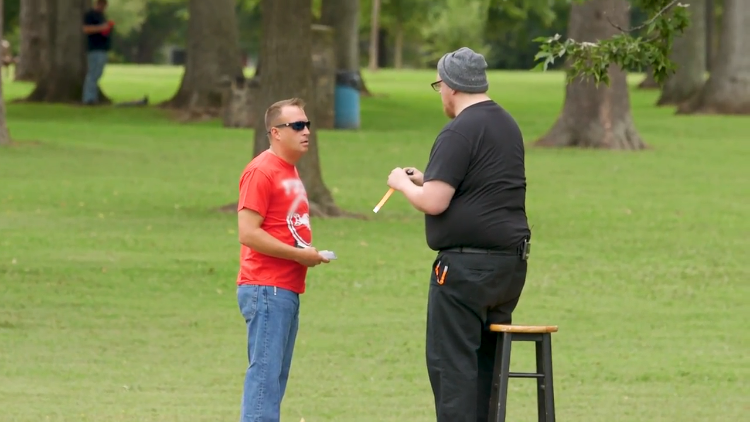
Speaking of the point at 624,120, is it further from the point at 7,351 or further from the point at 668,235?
the point at 7,351

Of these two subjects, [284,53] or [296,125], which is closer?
[296,125]

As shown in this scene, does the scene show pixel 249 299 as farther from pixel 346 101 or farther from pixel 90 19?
pixel 90 19

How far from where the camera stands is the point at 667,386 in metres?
8.95

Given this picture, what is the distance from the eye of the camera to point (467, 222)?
235 inches

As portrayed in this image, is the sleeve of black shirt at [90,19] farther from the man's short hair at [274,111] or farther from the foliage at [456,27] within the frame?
the foliage at [456,27]

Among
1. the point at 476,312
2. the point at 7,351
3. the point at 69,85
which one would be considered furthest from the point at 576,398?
the point at 69,85

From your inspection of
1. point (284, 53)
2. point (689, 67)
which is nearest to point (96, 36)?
point (689, 67)

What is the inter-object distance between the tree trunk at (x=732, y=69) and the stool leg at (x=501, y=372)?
27.2 m

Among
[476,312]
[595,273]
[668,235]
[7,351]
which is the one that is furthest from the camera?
[668,235]

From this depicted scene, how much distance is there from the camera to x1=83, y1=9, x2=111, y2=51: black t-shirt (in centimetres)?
3123

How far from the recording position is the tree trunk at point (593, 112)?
24891 mm

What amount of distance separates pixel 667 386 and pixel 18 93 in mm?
29610

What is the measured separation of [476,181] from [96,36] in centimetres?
2639

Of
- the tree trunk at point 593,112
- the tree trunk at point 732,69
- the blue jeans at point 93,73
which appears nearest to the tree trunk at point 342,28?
the blue jeans at point 93,73
